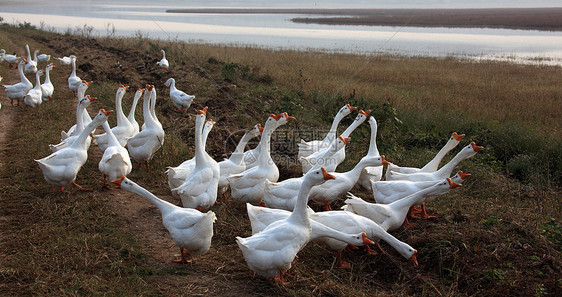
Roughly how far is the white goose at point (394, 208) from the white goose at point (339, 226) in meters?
0.33

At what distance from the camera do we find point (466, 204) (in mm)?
7000

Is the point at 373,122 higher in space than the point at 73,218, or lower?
higher

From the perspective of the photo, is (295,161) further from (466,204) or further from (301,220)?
(301,220)

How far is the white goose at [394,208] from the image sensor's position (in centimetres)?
586

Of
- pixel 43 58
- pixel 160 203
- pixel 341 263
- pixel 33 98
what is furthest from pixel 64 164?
pixel 43 58

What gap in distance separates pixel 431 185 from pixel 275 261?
2.84m

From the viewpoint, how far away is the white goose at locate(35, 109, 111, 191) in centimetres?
686

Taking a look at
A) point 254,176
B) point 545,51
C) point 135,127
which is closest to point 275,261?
point 254,176

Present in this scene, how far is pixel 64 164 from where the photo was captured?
7.04m

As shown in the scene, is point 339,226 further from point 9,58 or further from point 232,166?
Answer: point 9,58

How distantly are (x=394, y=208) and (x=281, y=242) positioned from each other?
1.81m

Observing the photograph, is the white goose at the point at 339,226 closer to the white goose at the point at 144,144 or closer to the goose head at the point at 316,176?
the goose head at the point at 316,176

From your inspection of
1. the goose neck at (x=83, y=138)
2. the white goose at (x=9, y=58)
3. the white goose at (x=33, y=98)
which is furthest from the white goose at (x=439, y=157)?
the white goose at (x=9, y=58)

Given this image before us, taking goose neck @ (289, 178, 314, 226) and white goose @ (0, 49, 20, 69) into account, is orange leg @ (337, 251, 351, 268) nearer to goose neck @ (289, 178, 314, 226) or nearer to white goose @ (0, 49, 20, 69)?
goose neck @ (289, 178, 314, 226)
